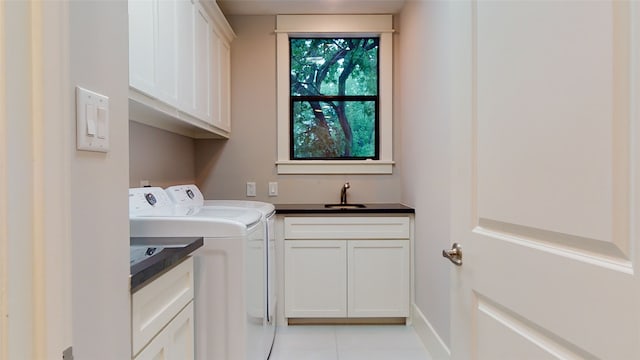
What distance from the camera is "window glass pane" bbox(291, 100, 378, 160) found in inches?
125

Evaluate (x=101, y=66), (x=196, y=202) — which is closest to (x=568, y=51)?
(x=101, y=66)

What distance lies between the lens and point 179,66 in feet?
6.41

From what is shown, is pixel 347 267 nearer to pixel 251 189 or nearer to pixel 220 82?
pixel 251 189

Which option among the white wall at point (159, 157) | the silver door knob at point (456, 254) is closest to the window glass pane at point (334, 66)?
the white wall at point (159, 157)

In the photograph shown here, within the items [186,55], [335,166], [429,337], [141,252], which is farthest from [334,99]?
[141,252]

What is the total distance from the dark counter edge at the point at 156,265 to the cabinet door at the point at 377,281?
5.50 feet

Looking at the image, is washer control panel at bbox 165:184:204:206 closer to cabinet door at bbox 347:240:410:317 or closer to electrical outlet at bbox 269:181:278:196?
electrical outlet at bbox 269:181:278:196

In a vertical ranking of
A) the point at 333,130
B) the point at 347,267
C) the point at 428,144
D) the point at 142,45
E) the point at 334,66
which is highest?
the point at 334,66

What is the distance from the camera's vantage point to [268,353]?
2.18 m

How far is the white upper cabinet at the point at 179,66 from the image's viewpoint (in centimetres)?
154

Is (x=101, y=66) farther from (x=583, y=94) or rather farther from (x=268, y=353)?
(x=268, y=353)

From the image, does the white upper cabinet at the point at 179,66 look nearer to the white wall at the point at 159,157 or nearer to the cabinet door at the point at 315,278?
the white wall at the point at 159,157

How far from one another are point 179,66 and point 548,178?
1829mm

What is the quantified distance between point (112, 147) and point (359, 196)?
2.57 m
